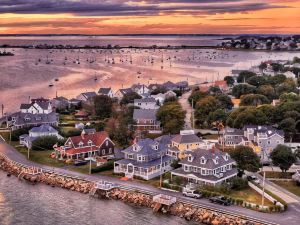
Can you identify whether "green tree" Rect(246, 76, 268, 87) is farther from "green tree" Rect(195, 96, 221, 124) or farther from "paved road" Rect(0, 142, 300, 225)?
"paved road" Rect(0, 142, 300, 225)

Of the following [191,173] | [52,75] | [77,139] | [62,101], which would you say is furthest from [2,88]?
[191,173]

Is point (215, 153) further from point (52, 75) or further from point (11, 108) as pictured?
point (52, 75)

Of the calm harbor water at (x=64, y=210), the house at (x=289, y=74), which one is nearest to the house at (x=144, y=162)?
the calm harbor water at (x=64, y=210)

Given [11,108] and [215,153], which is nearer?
[215,153]

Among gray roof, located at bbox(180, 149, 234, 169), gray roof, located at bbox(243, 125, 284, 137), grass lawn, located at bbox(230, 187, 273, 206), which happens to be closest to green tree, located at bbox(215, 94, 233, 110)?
gray roof, located at bbox(243, 125, 284, 137)

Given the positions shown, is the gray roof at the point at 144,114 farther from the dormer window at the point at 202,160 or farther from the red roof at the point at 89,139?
the dormer window at the point at 202,160

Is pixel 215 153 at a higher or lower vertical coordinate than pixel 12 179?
higher
